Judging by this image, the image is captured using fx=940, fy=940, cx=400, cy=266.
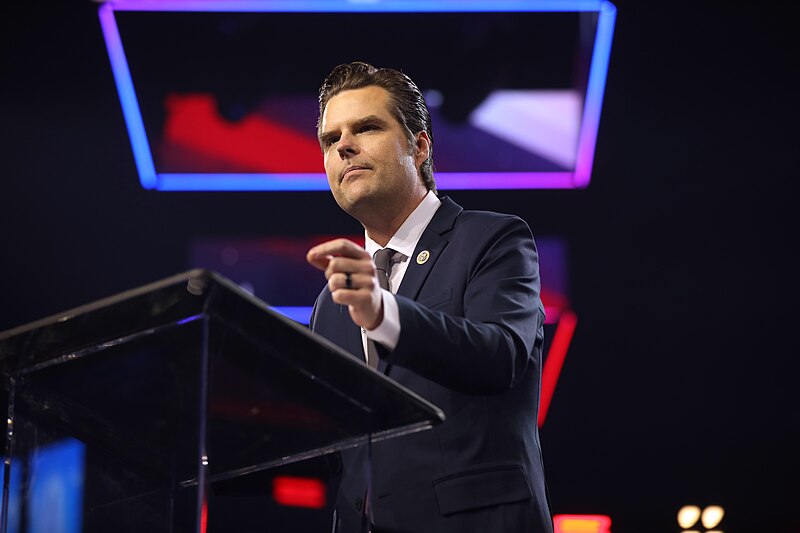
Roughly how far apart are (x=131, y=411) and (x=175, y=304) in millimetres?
212

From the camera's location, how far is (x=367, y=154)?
1.92 m

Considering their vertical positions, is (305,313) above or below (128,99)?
below

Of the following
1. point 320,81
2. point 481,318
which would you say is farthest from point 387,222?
point 320,81

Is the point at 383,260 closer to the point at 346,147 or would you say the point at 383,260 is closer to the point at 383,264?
the point at 383,264

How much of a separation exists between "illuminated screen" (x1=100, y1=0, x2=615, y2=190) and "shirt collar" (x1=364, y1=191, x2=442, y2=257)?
152 centimetres

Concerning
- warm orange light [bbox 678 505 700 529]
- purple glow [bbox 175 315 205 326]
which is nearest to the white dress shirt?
purple glow [bbox 175 315 205 326]

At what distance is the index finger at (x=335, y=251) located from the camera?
1.14 m

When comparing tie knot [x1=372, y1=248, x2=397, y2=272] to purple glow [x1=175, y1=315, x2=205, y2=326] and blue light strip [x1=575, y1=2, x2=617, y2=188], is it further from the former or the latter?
blue light strip [x1=575, y1=2, x2=617, y2=188]

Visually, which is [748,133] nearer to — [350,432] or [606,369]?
[606,369]

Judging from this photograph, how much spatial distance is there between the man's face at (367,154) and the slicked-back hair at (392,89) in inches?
0.7

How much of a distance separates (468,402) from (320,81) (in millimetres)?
2237

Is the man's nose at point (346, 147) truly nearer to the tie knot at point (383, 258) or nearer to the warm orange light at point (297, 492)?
the tie knot at point (383, 258)

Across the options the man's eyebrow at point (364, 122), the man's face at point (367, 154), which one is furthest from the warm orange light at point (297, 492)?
the man's eyebrow at point (364, 122)

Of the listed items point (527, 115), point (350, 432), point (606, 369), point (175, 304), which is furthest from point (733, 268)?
point (175, 304)
